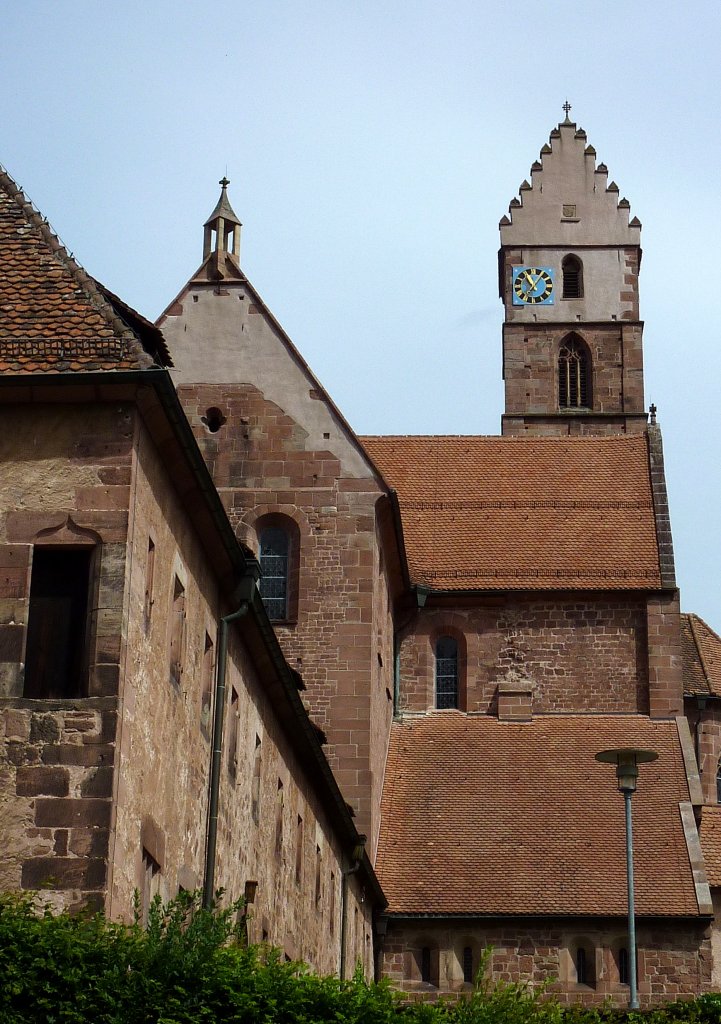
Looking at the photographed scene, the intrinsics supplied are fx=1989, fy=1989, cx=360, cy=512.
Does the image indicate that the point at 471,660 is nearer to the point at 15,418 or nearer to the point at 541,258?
the point at 15,418

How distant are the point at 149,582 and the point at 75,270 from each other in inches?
115

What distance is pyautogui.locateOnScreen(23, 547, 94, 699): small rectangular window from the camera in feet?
53.8

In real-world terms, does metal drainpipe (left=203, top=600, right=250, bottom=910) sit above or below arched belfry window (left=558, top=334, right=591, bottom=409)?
below

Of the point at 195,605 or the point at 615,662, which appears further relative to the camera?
the point at 615,662

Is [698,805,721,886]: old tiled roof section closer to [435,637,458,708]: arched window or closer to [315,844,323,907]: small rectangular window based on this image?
[435,637,458,708]: arched window

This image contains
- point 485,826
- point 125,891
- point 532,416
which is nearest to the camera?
point 125,891

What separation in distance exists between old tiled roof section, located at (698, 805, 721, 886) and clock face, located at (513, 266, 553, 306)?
29.8 m

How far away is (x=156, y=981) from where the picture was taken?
14.7 meters

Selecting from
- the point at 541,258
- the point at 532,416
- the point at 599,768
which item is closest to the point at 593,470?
the point at 599,768

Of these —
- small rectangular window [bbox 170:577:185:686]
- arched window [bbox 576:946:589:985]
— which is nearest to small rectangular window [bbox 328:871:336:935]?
arched window [bbox 576:946:589:985]

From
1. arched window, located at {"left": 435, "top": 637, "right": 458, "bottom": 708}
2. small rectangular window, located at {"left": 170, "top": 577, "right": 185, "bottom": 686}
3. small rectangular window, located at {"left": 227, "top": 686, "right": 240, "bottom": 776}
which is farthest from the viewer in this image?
arched window, located at {"left": 435, "top": 637, "right": 458, "bottom": 708}

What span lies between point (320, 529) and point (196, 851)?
16106 mm

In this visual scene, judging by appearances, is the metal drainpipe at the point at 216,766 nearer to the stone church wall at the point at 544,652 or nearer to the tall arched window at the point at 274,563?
the tall arched window at the point at 274,563

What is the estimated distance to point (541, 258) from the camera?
68.9m
